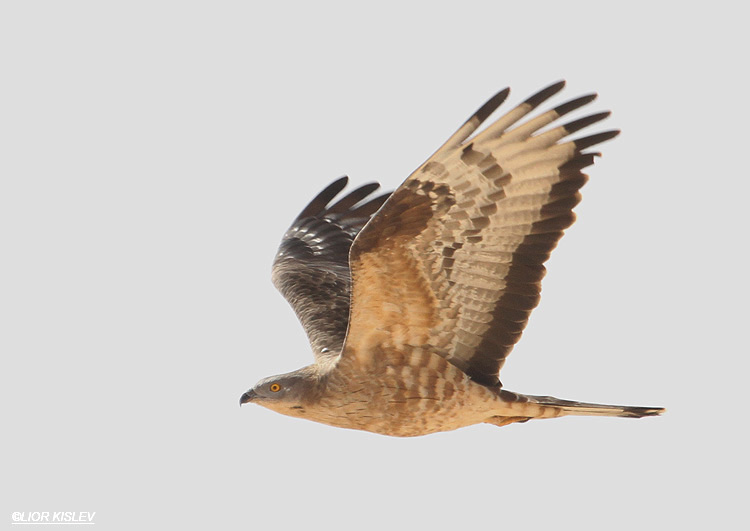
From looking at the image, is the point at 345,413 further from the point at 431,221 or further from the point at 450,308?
the point at 431,221

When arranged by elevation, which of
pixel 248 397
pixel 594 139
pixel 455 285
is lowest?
pixel 248 397

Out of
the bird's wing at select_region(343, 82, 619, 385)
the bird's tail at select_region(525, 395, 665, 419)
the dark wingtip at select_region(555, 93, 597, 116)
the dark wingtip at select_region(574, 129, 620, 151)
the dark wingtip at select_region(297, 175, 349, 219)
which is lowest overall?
the bird's tail at select_region(525, 395, 665, 419)

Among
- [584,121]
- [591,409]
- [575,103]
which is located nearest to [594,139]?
[584,121]

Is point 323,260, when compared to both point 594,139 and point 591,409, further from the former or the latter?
point 594,139

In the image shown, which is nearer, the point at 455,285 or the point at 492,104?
the point at 492,104

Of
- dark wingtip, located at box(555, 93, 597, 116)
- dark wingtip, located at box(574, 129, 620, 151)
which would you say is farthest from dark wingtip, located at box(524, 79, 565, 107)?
dark wingtip, located at box(574, 129, 620, 151)

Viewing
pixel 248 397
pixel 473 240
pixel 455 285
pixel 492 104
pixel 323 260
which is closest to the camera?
pixel 492 104

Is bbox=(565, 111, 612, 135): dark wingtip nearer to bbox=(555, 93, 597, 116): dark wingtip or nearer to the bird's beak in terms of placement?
bbox=(555, 93, 597, 116): dark wingtip
